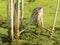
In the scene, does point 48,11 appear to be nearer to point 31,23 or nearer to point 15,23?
point 31,23

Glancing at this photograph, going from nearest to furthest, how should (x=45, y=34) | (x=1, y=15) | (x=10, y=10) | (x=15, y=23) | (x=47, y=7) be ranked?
(x=10, y=10), (x=15, y=23), (x=45, y=34), (x=1, y=15), (x=47, y=7)

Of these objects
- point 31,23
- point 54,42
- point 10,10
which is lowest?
point 54,42

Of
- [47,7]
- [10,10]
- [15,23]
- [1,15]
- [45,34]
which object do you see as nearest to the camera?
[10,10]

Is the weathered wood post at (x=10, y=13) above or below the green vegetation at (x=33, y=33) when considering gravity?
above

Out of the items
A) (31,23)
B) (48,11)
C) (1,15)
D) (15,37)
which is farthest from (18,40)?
(48,11)

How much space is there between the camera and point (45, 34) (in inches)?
180

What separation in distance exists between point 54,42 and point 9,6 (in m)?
1.05

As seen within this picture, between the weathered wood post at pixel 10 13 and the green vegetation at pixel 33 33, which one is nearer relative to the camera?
the weathered wood post at pixel 10 13

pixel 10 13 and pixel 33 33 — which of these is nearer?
pixel 10 13

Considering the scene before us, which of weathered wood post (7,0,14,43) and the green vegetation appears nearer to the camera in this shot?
weathered wood post (7,0,14,43)

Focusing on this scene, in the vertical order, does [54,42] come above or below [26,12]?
below

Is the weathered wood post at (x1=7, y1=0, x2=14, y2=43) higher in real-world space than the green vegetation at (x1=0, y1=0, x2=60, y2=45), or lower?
higher

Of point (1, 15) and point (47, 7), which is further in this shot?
point (47, 7)

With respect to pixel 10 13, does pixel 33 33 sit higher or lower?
lower
